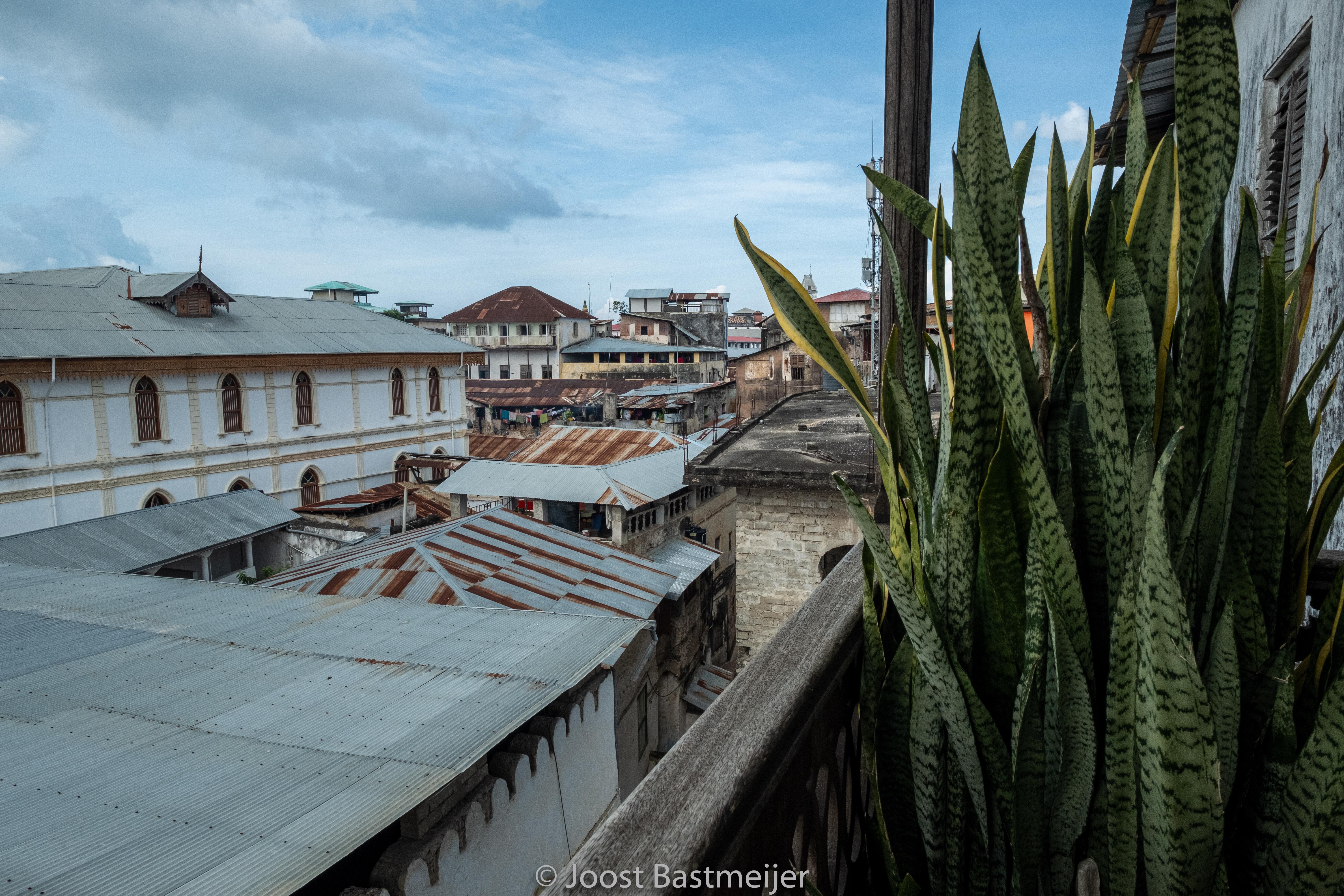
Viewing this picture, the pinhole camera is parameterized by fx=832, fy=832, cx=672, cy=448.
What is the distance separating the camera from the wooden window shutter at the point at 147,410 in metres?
15.9

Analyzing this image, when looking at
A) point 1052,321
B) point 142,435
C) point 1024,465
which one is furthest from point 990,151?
point 142,435

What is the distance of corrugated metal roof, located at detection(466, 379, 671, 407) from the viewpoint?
27.5 m

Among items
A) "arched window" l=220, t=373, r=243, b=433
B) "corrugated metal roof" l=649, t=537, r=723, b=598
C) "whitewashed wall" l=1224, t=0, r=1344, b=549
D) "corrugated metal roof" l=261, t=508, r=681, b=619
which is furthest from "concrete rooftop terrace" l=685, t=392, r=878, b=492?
"arched window" l=220, t=373, r=243, b=433

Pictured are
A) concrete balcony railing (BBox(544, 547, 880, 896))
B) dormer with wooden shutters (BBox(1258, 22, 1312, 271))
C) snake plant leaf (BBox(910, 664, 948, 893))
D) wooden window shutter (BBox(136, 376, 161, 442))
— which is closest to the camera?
concrete balcony railing (BBox(544, 547, 880, 896))

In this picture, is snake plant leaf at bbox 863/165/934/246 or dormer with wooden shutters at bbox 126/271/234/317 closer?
snake plant leaf at bbox 863/165/934/246

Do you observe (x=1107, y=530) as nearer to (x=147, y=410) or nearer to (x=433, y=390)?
(x=147, y=410)

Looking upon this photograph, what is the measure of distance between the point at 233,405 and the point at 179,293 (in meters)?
2.58

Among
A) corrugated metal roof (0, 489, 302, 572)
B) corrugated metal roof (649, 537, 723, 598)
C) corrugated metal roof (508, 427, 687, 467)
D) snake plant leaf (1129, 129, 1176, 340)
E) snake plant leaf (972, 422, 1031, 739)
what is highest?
snake plant leaf (1129, 129, 1176, 340)

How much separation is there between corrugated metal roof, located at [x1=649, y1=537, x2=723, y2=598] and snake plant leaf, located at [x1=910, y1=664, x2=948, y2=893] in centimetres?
914

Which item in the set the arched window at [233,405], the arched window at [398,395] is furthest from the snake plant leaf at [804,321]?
the arched window at [398,395]

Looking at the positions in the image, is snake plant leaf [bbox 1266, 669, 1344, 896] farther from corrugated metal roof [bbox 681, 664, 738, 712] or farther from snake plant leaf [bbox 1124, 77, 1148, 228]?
corrugated metal roof [bbox 681, 664, 738, 712]

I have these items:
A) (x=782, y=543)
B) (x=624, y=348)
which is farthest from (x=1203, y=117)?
(x=624, y=348)

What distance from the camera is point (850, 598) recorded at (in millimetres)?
1382

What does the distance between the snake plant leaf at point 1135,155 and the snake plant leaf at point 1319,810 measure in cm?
62
